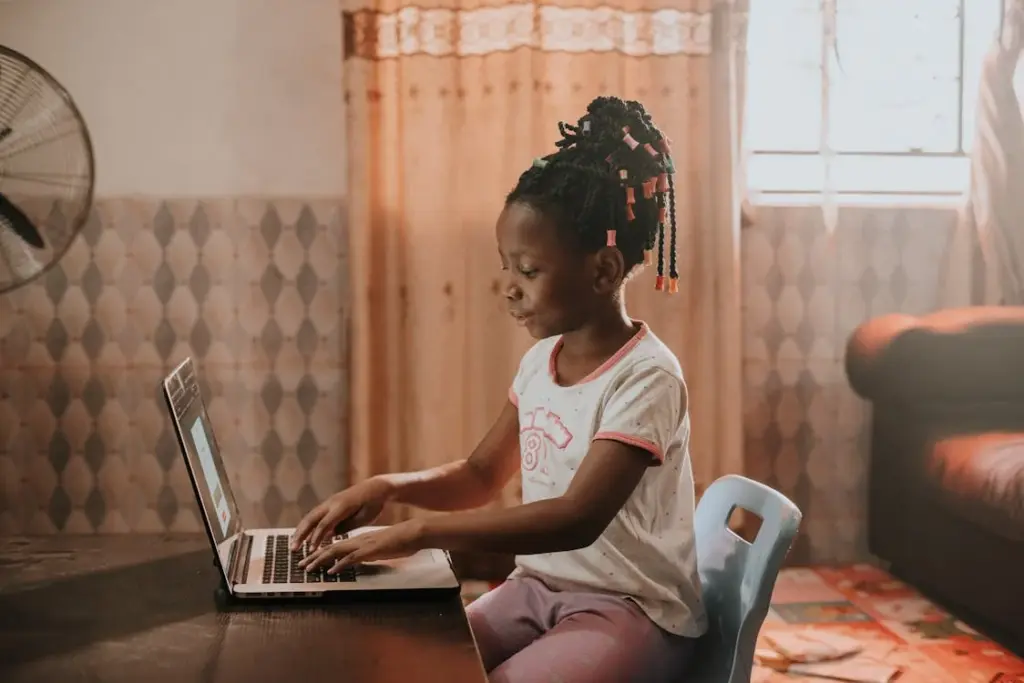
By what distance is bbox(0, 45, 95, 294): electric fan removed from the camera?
227 centimetres

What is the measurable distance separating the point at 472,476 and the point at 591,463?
12.4 inches

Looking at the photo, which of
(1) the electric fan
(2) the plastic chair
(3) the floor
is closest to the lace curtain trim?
(1) the electric fan

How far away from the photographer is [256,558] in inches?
48.9

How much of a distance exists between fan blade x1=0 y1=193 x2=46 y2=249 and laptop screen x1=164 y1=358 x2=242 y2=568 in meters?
1.13

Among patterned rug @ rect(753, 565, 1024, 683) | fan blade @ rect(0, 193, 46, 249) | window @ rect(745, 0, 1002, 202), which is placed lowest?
patterned rug @ rect(753, 565, 1024, 683)

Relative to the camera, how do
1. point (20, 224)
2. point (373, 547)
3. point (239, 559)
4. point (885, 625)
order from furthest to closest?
1. point (885, 625)
2. point (20, 224)
3. point (239, 559)
4. point (373, 547)

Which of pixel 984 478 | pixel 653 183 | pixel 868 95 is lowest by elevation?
pixel 984 478

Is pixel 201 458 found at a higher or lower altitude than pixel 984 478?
higher

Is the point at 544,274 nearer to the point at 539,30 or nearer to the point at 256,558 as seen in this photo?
the point at 256,558

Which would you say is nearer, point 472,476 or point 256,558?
point 256,558

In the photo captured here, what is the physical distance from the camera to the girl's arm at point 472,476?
141 cm

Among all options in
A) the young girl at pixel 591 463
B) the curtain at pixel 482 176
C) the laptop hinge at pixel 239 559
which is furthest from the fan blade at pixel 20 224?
the young girl at pixel 591 463

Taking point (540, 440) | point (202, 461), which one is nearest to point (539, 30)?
point (540, 440)

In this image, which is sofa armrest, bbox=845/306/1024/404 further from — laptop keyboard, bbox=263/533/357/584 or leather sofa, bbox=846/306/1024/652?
laptop keyboard, bbox=263/533/357/584
